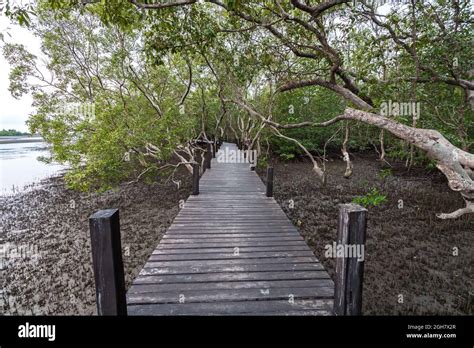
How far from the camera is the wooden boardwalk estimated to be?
2.55 meters

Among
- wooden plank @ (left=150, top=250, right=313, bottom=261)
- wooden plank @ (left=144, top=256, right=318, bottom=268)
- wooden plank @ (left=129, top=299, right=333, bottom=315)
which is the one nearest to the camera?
wooden plank @ (left=129, top=299, right=333, bottom=315)

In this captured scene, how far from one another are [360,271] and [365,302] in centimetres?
246

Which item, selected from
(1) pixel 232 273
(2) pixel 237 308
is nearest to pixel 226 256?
(1) pixel 232 273

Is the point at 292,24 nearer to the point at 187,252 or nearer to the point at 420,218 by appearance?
the point at 187,252

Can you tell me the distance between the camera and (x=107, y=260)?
5.97 ft

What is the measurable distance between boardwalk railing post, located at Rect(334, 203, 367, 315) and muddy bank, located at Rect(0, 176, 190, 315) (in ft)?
14.4

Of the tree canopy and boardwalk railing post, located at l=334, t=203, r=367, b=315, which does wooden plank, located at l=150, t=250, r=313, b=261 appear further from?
the tree canopy

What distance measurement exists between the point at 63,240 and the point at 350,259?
327 inches

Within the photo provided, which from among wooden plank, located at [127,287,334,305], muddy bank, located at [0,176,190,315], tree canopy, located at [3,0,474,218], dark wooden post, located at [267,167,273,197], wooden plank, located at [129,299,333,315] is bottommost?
muddy bank, located at [0,176,190,315]

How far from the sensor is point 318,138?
1969 centimetres

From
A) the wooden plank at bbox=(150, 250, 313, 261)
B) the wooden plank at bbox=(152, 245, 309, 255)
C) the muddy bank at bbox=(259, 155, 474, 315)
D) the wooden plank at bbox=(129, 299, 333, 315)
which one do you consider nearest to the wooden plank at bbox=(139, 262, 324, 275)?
the wooden plank at bbox=(150, 250, 313, 261)

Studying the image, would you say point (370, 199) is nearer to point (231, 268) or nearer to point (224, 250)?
point (224, 250)

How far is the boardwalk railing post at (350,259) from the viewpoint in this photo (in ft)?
6.57
